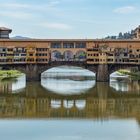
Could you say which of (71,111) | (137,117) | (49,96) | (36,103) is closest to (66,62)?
(49,96)

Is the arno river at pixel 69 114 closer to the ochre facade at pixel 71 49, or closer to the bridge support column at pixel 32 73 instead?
the bridge support column at pixel 32 73

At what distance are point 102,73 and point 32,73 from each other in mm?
9581

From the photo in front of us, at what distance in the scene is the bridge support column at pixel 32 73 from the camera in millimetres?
65188

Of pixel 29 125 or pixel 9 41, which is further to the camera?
pixel 9 41

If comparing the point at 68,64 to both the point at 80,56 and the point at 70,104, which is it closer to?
the point at 80,56

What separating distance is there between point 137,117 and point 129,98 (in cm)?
1194

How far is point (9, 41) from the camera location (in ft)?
223

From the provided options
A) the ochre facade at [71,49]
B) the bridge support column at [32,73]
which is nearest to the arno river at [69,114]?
the bridge support column at [32,73]

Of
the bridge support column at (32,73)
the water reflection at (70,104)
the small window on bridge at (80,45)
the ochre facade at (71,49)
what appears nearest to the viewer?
the water reflection at (70,104)

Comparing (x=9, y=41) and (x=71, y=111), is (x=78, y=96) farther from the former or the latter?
(x=9, y=41)

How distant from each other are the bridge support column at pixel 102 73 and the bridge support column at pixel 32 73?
26.7ft

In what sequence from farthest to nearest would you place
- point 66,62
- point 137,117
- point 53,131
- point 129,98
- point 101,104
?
point 66,62 < point 129,98 < point 101,104 < point 137,117 < point 53,131

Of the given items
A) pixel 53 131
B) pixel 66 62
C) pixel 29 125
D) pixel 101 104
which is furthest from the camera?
pixel 66 62

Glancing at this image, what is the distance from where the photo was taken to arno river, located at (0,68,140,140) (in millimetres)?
25328
